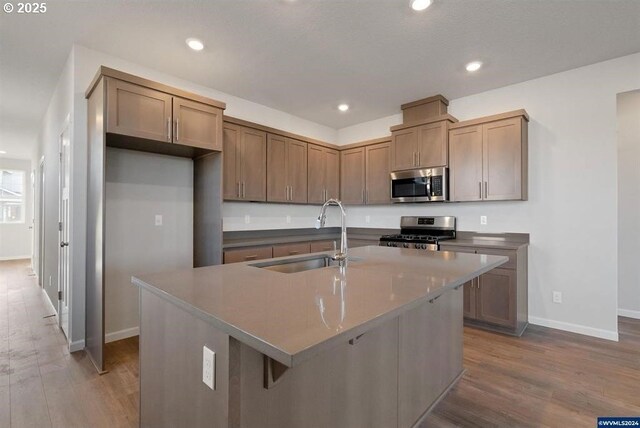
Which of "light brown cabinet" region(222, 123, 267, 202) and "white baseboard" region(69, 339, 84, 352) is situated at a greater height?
"light brown cabinet" region(222, 123, 267, 202)

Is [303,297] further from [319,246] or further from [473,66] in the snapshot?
[319,246]

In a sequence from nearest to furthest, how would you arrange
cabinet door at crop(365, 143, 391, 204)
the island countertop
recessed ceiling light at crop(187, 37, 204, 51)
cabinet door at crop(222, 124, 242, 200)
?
the island countertop < recessed ceiling light at crop(187, 37, 204, 51) < cabinet door at crop(222, 124, 242, 200) < cabinet door at crop(365, 143, 391, 204)

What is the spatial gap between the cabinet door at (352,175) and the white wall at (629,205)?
10.2ft

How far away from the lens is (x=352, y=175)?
4.82 m

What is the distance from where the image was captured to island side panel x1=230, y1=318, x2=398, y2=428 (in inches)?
37.5

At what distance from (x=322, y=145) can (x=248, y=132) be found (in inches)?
52.6

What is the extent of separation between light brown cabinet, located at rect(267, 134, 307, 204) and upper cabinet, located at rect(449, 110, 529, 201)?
1.94m

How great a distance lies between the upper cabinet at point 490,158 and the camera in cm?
326

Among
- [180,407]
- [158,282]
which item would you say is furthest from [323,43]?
[180,407]

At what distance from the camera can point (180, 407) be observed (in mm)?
1201

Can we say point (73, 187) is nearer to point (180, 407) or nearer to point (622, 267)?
point (180, 407)

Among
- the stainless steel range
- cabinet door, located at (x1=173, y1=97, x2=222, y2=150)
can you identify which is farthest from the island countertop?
the stainless steel range

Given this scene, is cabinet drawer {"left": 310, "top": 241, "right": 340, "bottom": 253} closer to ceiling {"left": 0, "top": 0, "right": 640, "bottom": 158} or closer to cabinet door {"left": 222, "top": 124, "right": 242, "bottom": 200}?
cabinet door {"left": 222, "top": 124, "right": 242, "bottom": 200}

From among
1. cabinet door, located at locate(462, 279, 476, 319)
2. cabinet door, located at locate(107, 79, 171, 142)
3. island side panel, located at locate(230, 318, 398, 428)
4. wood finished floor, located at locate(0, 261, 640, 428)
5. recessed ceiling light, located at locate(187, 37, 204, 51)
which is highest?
recessed ceiling light, located at locate(187, 37, 204, 51)
